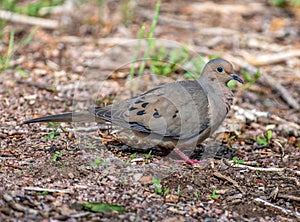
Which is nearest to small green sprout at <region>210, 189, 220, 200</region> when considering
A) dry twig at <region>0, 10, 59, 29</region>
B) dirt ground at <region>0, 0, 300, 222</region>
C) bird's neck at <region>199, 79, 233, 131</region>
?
dirt ground at <region>0, 0, 300, 222</region>

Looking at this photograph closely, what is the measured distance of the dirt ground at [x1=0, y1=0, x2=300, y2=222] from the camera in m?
3.75

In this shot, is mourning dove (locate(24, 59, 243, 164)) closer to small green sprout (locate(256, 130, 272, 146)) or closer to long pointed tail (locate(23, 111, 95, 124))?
long pointed tail (locate(23, 111, 95, 124))

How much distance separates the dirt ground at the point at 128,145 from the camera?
375 centimetres

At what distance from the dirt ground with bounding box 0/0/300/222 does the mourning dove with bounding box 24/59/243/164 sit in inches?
9.7

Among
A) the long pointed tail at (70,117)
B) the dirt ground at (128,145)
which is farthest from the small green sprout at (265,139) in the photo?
the long pointed tail at (70,117)

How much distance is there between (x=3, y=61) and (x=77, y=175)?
111 inches

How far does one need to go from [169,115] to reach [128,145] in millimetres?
647

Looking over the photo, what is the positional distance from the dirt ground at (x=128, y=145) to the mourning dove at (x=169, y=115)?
246 mm

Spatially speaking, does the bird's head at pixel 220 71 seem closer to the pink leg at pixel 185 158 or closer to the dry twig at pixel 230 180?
the pink leg at pixel 185 158

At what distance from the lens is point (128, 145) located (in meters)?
4.80

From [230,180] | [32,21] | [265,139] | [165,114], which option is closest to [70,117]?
[165,114]

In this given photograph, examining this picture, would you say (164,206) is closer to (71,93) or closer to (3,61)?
(71,93)

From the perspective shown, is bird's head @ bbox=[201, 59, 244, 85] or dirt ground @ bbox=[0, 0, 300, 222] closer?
dirt ground @ bbox=[0, 0, 300, 222]

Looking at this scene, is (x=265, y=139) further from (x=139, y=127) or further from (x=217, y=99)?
(x=139, y=127)
